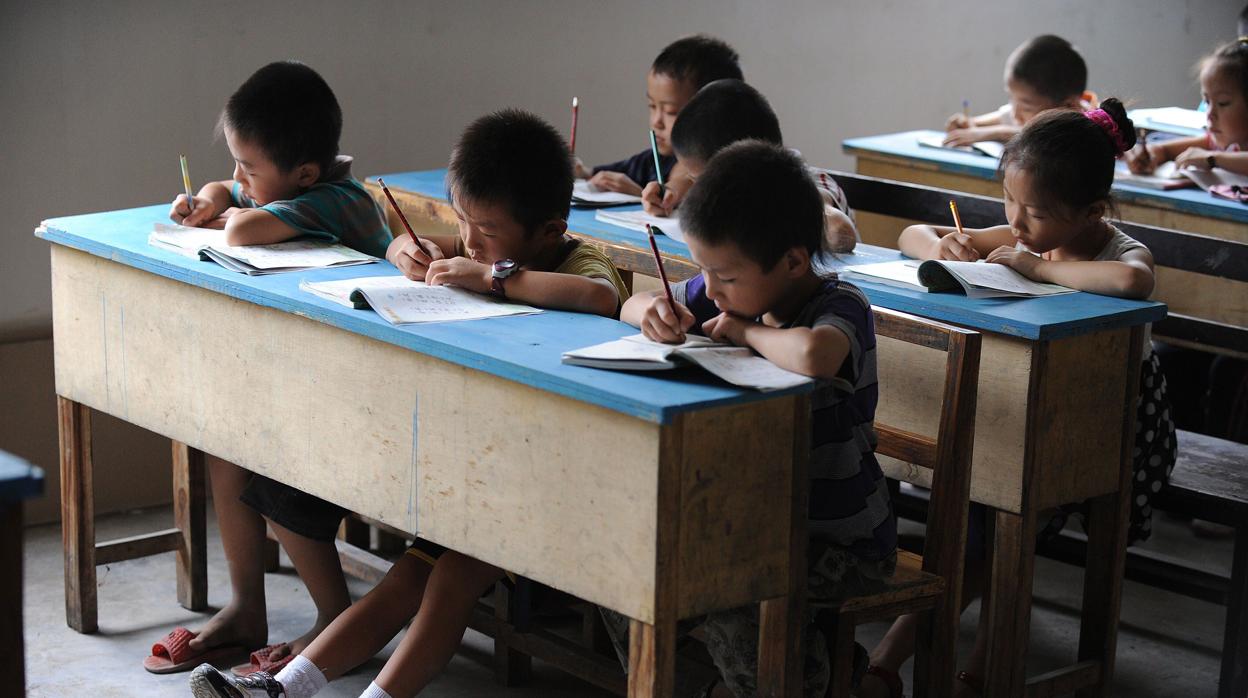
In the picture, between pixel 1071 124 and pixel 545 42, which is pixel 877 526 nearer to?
pixel 1071 124

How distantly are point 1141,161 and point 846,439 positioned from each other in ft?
7.69

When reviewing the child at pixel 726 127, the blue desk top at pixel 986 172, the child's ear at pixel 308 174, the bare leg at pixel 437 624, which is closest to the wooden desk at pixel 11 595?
the bare leg at pixel 437 624

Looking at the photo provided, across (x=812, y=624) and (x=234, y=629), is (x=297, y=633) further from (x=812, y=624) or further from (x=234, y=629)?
(x=812, y=624)

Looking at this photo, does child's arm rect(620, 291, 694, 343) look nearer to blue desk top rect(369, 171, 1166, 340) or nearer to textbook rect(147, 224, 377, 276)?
blue desk top rect(369, 171, 1166, 340)

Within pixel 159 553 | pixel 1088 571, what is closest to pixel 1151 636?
pixel 1088 571

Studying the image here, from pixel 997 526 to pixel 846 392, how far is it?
0.56m

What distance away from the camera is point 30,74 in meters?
3.62

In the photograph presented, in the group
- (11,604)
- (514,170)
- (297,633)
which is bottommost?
(297,633)

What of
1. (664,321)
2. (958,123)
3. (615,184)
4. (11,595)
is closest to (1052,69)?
(958,123)

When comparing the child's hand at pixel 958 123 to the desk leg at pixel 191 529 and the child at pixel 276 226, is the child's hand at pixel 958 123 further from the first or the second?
the desk leg at pixel 191 529

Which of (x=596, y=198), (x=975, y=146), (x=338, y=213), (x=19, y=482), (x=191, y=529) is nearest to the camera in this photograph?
(x=19, y=482)

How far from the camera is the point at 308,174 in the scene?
3.05 meters

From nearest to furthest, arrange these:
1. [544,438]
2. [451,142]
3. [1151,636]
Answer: [544,438]
[1151,636]
[451,142]

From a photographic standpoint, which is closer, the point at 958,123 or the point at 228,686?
the point at 228,686
